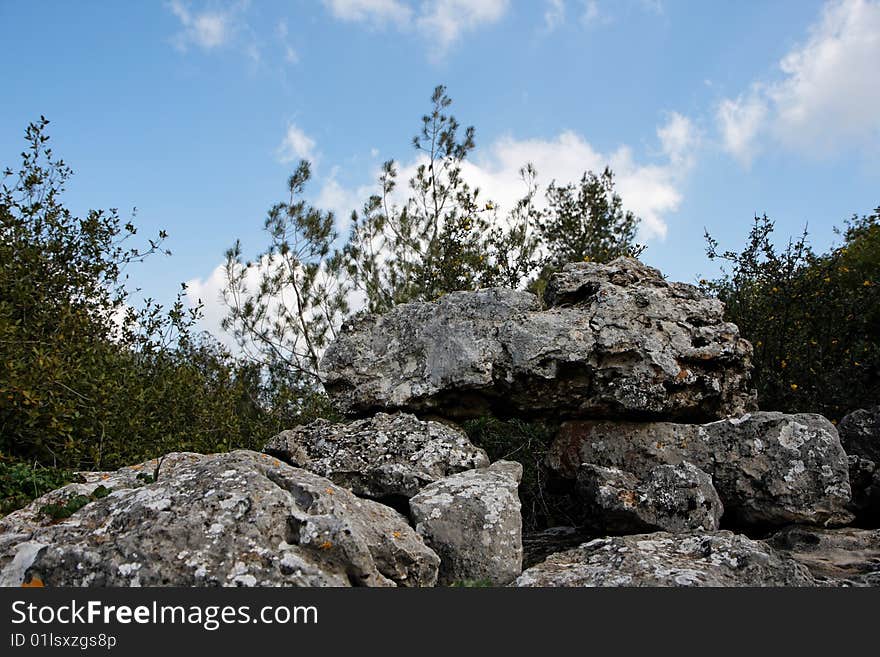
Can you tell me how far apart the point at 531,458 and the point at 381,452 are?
4.77 m

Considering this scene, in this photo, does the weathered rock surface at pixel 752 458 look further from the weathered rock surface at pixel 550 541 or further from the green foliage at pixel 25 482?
the green foliage at pixel 25 482

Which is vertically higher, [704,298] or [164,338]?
[164,338]

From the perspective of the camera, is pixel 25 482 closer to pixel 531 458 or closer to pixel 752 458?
pixel 531 458

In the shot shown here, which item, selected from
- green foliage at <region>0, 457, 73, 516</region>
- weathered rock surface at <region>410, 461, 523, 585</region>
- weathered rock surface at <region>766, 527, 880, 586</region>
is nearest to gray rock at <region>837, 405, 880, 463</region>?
weathered rock surface at <region>766, 527, 880, 586</region>

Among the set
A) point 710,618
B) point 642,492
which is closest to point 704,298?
point 642,492

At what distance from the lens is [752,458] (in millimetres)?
8031

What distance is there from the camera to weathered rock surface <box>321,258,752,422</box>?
825cm

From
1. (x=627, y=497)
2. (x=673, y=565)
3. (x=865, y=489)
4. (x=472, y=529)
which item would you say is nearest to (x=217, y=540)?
(x=472, y=529)

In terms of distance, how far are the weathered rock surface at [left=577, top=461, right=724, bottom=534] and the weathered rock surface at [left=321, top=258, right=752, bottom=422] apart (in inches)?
37.8

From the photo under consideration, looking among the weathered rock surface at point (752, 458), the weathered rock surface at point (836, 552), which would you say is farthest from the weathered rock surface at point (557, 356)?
the weathered rock surface at point (836, 552)

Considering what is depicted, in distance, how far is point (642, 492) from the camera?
739cm

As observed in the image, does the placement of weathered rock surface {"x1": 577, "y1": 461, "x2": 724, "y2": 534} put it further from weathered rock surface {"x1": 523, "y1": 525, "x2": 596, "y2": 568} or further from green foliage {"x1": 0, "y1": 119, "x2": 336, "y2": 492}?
green foliage {"x1": 0, "y1": 119, "x2": 336, "y2": 492}

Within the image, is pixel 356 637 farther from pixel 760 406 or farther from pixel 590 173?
pixel 590 173

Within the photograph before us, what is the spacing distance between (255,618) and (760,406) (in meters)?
11.4
